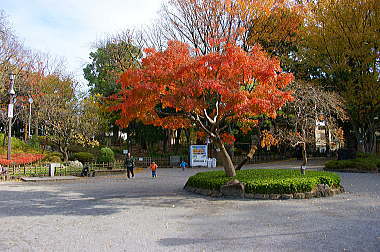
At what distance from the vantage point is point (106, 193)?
496 inches

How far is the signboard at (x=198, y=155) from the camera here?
2570 cm

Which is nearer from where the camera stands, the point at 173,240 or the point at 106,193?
the point at 173,240

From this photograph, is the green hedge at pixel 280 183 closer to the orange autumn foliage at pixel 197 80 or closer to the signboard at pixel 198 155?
the orange autumn foliage at pixel 197 80

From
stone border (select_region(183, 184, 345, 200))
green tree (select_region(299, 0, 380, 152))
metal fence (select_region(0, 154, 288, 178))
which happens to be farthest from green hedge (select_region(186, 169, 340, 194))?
green tree (select_region(299, 0, 380, 152))

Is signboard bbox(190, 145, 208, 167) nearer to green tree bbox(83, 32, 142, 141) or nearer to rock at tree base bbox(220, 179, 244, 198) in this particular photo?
green tree bbox(83, 32, 142, 141)

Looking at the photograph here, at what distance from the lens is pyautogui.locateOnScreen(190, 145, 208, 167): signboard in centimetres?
2570

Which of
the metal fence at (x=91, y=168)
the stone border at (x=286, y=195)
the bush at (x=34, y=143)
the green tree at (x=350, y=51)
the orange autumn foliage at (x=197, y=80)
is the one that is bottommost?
the stone border at (x=286, y=195)

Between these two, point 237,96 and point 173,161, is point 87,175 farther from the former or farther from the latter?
point 237,96

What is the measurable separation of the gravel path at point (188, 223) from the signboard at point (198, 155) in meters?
14.3

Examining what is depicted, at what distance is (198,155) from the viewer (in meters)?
25.9

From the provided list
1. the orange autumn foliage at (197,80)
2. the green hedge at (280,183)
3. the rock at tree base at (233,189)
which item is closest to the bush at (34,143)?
the orange autumn foliage at (197,80)

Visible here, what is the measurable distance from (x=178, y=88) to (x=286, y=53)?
18512 millimetres

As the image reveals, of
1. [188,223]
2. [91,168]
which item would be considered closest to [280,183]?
[188,223]

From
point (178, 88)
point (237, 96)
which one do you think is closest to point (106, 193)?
point (178, 88)
